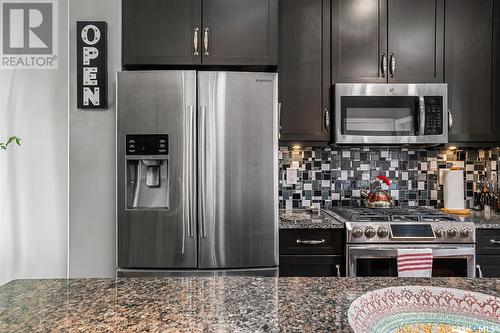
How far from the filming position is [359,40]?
256cm

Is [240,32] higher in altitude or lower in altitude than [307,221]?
higher

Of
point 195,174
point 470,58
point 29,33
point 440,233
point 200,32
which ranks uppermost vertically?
point 29,33

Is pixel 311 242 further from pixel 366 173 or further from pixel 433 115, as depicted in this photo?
pixel 433 115

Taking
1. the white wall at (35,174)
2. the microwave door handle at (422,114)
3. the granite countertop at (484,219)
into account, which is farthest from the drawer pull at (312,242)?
A: the white wall at (35,174)

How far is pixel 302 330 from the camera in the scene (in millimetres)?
685

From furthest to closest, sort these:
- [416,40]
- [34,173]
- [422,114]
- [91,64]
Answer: [34,173]
[416,40]
[422,114]
[91,64]

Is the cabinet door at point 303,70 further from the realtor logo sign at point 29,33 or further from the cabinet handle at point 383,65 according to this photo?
the realtor logo sign at point 29,33

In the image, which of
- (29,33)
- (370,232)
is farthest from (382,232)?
(29,33)

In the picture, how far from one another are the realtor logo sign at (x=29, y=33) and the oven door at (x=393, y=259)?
2582mm

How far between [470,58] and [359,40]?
825 millimetres

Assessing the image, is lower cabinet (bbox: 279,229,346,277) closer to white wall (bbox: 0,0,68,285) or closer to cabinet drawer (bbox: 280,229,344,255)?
cabinet drawer (bbox: 280,229,344,255)

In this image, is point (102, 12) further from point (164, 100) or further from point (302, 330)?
point (302, 330)

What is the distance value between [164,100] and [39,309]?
154 cm

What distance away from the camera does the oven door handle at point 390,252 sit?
215 cm
